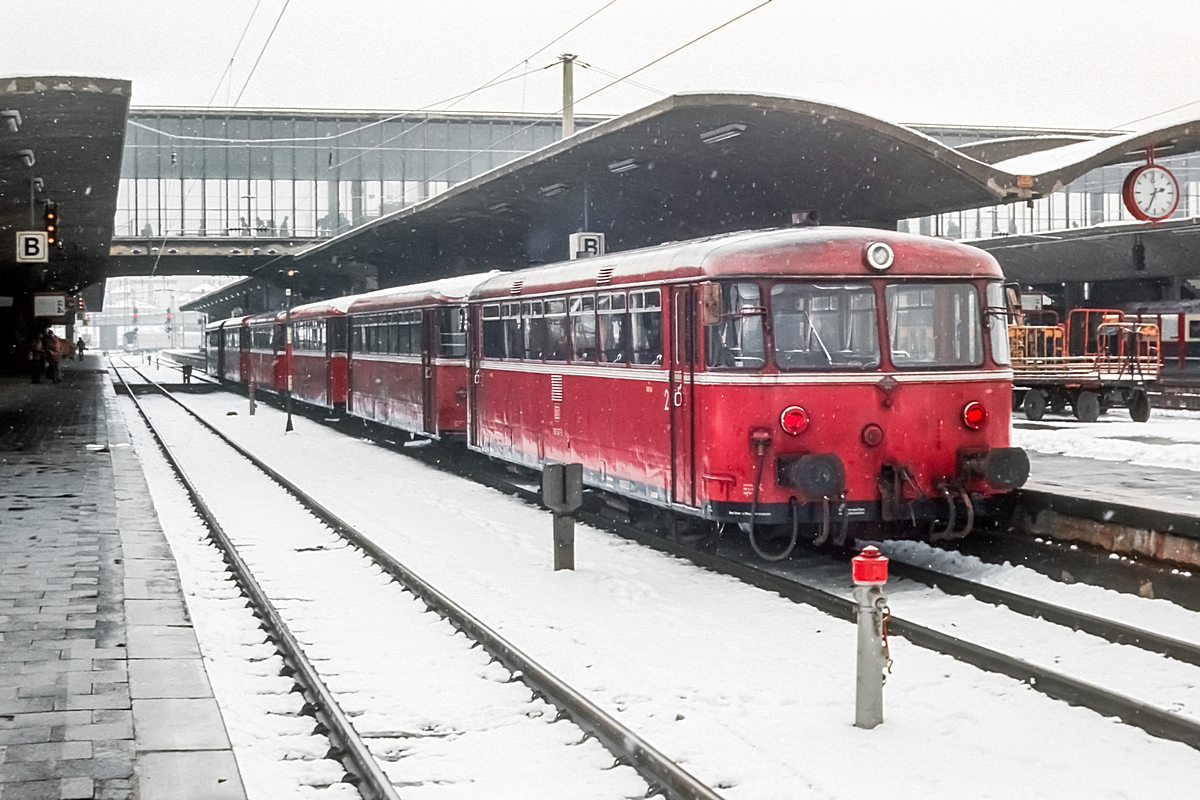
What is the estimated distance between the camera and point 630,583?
10430mm

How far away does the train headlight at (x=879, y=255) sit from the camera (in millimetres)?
10477

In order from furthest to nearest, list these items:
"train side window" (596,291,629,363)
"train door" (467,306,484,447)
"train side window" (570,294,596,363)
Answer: "train door" (467,306,484,447) → "train side window" (570,294,596,363) → "train side window" (596,291,629,363)

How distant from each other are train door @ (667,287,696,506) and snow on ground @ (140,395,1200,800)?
0.73 m

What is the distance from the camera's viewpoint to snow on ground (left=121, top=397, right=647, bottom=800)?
19.5ft

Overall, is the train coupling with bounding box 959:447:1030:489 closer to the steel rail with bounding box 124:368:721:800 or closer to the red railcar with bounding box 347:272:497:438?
the steel rail with bounding box 124:368:721:800

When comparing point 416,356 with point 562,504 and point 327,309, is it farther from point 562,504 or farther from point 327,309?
point 562,504

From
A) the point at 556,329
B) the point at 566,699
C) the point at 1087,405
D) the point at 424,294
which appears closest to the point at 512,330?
the point at 556,329

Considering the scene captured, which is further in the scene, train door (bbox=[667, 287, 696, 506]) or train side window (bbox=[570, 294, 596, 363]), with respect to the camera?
train side window (bbox=[570, 294, 596, 363])

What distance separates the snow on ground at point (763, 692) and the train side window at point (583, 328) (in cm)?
198

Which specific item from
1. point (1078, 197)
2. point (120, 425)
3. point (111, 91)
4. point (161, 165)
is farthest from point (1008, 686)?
point (1078, 197)

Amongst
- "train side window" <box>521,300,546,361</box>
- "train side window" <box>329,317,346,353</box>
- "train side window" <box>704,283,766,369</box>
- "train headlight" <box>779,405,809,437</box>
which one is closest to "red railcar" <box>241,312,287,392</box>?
"train side window" <box>329,317,346,353</box>

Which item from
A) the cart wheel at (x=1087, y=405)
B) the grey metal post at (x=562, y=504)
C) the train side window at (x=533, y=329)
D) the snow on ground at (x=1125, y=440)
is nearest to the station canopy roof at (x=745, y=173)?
the train side window at (x=533, y=329)

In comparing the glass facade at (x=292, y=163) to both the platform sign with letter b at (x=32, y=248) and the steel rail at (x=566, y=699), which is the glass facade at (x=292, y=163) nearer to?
the platform sign with letter b at (x=32, y=248)

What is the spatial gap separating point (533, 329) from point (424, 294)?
5.84 meters
